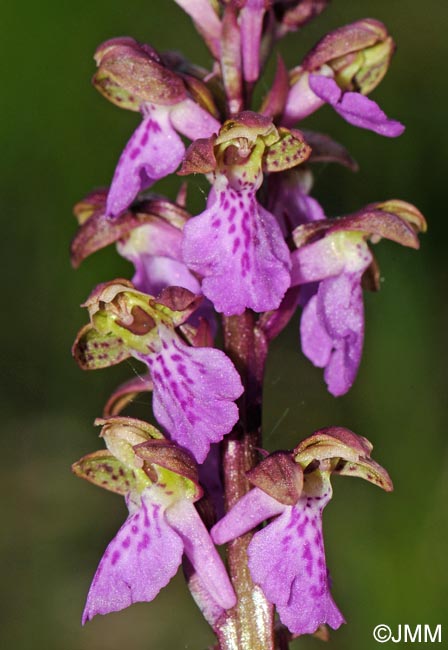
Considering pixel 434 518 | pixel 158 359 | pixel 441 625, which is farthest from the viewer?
pixel 434 518

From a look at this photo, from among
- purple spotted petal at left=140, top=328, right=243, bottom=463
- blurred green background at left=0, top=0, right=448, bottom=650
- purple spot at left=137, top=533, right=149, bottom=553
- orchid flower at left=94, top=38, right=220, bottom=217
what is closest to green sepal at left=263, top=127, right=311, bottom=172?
orchid flower at left=94, top=38, right=220, bottom=217

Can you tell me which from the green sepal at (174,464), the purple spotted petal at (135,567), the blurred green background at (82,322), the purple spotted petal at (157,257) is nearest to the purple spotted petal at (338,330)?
the purple spotted petal at (157,257)

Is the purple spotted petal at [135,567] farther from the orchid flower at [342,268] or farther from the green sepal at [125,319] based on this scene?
the orchid flower at [342,268]

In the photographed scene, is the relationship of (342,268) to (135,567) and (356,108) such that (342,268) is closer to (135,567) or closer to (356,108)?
(356,108)

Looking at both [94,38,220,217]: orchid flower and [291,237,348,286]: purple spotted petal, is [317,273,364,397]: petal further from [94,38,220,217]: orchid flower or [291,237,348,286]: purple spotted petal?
[94,38,220,217]: orchid flower

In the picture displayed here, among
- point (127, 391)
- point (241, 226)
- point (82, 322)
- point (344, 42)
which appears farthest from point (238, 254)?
point (82, 322)

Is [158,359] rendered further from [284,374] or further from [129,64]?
[284,374]

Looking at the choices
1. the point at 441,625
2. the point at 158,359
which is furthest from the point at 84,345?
the point at 441,625
